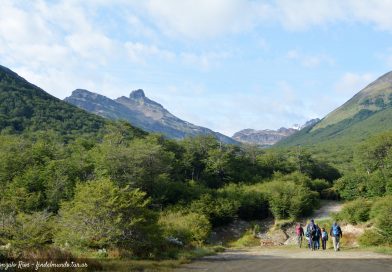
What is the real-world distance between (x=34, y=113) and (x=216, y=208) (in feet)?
319

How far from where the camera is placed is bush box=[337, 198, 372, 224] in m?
45.9

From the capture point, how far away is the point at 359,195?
64.8m

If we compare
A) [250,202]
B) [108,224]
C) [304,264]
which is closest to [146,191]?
[250,202]

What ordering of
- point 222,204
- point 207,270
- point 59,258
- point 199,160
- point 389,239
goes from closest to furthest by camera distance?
point 59,258, point 207,270, point 389,239, point 222,204, point 199,160

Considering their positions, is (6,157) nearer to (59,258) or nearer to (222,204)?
(222,204)

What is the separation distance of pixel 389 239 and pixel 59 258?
82.5 feet

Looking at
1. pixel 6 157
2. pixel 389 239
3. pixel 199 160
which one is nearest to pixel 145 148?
pixel 6 157

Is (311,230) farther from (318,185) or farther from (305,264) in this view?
(318,185)

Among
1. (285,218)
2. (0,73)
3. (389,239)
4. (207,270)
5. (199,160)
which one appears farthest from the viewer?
(0,73)

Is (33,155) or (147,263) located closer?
(147,263)

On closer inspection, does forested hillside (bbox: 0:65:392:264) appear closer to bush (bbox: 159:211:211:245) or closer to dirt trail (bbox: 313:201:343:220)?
bush (bbox: 159:211:211:245)

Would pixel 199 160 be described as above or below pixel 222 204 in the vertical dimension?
above

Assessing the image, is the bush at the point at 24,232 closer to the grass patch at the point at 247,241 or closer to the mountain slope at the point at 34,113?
the grass patch at the point at 247,241

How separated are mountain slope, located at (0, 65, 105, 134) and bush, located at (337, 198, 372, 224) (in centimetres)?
8775
